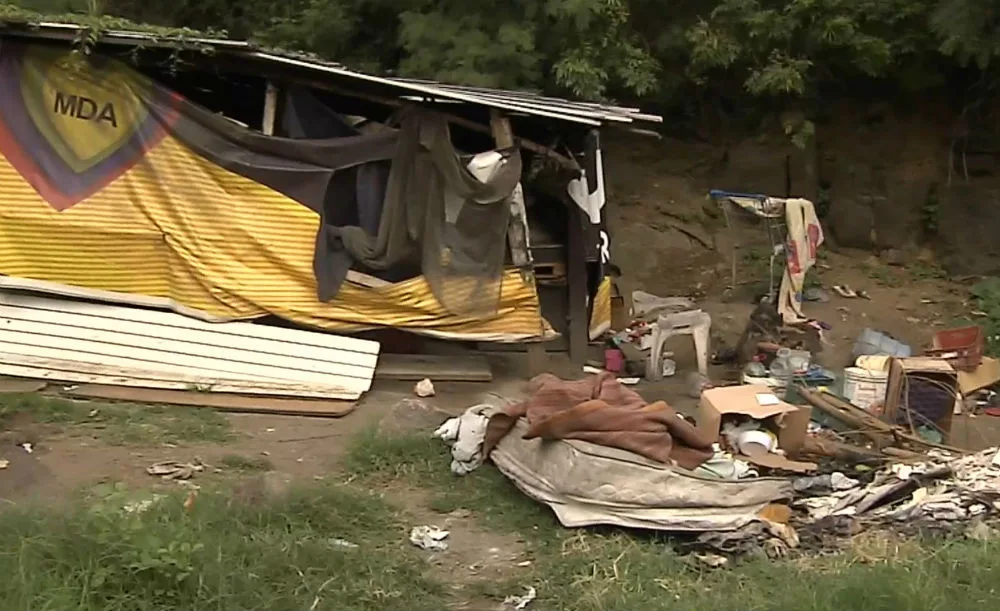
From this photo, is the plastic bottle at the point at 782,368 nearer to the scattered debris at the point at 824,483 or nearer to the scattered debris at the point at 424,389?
the scattered debris at the point at 824,483

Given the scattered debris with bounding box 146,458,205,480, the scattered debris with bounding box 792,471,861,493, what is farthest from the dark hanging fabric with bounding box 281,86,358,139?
the scattered debris with bounding box 792,471,861,493

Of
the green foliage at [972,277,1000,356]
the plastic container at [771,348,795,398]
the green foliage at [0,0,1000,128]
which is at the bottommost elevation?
the green foliage at [972,277,1000,356]

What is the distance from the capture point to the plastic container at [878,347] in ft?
30.8

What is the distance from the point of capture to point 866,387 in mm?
7859

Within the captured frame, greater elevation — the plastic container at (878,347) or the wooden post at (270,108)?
the wooden post at (270,108)

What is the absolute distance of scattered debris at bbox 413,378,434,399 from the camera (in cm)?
773

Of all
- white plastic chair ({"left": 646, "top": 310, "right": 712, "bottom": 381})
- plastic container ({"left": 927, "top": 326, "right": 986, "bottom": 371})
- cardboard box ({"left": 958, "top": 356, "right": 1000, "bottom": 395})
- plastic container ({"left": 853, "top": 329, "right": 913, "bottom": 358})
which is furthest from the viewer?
plastic container ({"left": 853, "top": 329, "right": 913, "bottom": 358})

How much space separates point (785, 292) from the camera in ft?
32.1

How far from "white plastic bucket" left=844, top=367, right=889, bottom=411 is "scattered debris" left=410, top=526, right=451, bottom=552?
12.0ft

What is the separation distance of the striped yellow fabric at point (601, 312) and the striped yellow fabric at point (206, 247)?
1696mm

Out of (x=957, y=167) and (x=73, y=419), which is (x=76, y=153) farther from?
(x=957, y=167)

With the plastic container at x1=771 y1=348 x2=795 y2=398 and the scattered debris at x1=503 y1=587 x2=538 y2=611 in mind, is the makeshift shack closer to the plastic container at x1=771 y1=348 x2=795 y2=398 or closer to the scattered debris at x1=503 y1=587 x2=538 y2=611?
the plastic container at x1=771 y1=348 x2=795 y2=398

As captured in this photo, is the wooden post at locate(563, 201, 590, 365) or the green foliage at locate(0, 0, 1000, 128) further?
the green foliage at locate(0, 0, 1000, 128)

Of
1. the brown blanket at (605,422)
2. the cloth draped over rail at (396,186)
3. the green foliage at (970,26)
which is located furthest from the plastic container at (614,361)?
the green foliage at (970,26)
